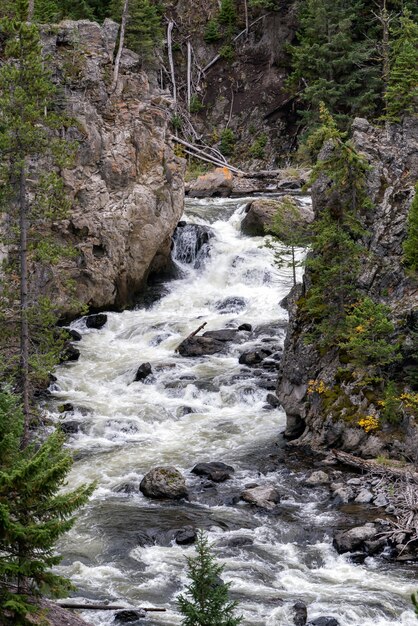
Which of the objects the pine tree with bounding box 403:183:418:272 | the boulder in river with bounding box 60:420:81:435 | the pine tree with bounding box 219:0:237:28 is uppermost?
the pine tree with bounding box 219:0:237:28

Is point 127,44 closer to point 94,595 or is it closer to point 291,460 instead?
point 291,460

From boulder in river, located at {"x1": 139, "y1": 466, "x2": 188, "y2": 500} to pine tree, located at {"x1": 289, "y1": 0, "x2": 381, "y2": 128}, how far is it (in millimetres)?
34539

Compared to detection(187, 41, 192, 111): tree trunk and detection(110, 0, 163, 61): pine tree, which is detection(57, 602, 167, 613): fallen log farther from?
detection(187, 41, 192, 111): tree trunk

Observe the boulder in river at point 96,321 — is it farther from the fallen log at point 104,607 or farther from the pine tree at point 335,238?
the fallen log at point 104,607

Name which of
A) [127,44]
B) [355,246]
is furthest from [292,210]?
[127,44]

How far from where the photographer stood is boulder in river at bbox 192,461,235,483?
761 inches

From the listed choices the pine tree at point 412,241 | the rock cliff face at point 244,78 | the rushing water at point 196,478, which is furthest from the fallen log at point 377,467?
the rock cliff face at point 244,78

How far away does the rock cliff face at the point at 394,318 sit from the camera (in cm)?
1962

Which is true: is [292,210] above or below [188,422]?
above

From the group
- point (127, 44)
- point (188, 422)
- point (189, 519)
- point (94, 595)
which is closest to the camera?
point (94, 595)

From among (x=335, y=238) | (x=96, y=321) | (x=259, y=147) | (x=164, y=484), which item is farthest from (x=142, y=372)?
(x=259, y=147)

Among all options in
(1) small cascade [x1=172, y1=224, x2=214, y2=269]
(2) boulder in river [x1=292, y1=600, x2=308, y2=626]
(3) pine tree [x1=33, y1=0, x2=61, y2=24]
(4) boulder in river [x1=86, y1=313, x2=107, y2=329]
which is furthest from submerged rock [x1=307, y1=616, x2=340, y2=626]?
(3) pine tree [x1=33, y1=0, x2=61, y2=24]

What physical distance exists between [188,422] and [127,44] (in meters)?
35.4

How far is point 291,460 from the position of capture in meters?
20.6
